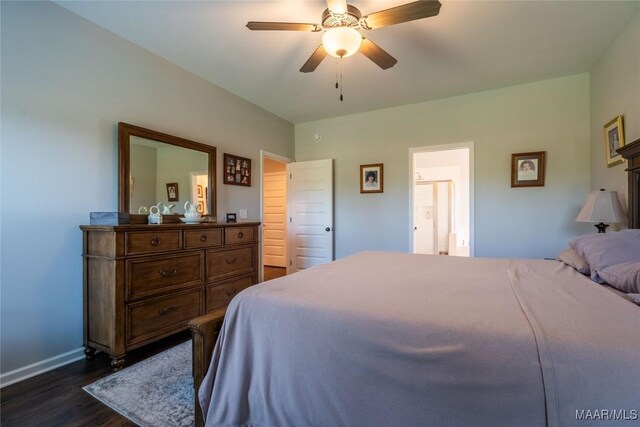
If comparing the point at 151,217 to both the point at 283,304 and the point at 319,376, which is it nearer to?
the point at 283,304

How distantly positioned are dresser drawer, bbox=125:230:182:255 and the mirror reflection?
0.51m

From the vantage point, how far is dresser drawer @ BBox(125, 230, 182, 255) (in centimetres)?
206

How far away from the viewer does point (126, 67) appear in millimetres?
2533

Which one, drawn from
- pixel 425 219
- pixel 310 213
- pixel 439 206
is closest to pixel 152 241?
pixel 310 213

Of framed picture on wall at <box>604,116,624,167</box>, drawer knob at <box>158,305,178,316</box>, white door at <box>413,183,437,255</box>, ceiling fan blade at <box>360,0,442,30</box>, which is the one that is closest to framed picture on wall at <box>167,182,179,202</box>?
drawer knob at <box>158,305,178,316</box>

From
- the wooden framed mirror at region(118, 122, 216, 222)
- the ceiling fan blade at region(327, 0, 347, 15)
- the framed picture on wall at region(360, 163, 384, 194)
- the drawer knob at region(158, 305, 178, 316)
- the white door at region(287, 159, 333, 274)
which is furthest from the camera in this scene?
the white door at region(287, 159, 333, 274)

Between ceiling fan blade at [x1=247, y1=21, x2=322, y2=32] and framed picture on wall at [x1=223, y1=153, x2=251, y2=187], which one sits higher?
ceiling fan blade at [x1=247, y1=21, x2=322, y2=32]

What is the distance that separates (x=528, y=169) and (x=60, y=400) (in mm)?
4706

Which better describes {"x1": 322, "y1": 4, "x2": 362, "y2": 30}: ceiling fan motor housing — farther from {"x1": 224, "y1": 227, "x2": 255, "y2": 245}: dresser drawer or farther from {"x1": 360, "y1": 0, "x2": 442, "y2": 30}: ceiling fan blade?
{"x1": 224, "y1": 227, "x2": 255, "y2": 245}: dresser drawer

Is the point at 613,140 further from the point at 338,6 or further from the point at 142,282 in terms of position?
the point at 142,282

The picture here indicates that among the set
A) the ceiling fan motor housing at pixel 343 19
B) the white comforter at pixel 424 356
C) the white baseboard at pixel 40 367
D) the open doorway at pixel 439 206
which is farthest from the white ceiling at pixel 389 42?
the open doorway at pixel 439 206

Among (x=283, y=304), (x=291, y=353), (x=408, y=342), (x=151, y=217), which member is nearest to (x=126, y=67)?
(x=151, y=217)

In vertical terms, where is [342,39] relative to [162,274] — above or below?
above

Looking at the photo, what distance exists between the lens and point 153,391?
175cm
